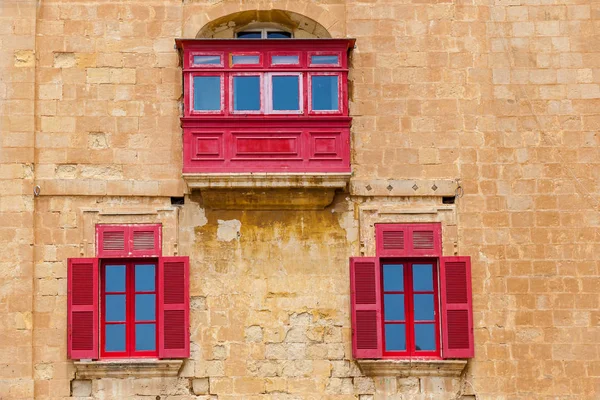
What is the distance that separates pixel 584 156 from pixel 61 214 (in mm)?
8058

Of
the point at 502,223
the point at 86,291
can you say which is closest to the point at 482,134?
the point at 502,223

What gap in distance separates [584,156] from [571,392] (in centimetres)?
363

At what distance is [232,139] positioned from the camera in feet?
74.3

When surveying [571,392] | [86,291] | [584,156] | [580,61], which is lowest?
[571,392]

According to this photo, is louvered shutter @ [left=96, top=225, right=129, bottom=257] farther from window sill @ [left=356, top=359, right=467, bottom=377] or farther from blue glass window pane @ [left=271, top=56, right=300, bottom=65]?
window sill @ [left=356, top=359, right=467, bottom=377]

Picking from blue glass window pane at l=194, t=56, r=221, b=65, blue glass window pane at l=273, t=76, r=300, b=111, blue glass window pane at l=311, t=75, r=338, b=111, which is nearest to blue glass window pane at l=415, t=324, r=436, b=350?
blue glass window pane at l=311, t=75, r=338, b=111

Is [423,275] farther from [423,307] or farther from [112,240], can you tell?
[112,240]

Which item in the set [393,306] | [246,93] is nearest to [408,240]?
[393,306]

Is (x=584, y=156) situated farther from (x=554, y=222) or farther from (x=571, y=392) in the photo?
(x=571, y=392)

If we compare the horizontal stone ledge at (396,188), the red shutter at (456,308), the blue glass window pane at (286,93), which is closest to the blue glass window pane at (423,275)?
the red shutter at (456,308)

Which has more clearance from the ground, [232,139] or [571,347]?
[232,139]

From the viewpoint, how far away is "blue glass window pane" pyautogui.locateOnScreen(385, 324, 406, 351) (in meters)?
22.7

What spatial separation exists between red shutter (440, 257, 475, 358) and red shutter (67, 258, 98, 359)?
17.1ft

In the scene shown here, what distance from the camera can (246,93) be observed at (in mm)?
22875
